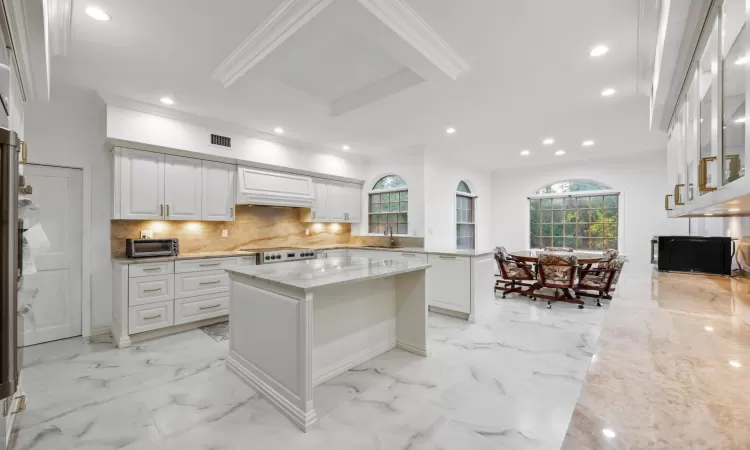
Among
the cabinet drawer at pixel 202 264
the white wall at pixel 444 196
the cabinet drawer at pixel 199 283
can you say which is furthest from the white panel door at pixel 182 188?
the white wall at pixel 444 196

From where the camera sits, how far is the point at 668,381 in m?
0.79

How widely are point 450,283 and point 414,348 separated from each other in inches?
54.0

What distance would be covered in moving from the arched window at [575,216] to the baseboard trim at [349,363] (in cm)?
562

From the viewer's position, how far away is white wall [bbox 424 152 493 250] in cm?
560

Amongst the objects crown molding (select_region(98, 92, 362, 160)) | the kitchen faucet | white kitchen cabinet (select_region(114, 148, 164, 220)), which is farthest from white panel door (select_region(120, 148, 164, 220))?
the kitchen faucet

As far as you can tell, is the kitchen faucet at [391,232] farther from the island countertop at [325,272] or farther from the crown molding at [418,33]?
the crown molding at [418,33]

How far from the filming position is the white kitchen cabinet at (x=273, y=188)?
4414 millimetres

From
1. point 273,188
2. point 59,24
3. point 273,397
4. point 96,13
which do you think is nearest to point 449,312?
point 273,397

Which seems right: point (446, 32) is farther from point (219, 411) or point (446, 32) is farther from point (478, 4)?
point (219, 411)

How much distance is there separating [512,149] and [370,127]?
112 inches

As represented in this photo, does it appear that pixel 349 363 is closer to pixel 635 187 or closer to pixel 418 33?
pixel 418 33

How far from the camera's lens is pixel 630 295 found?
177 cm

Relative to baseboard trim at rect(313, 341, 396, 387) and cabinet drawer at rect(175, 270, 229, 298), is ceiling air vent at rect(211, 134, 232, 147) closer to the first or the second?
cabinet drawer at rect(175, 270, 229, 298)

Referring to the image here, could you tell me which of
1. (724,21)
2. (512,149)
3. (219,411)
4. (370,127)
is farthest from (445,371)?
(512,149)
